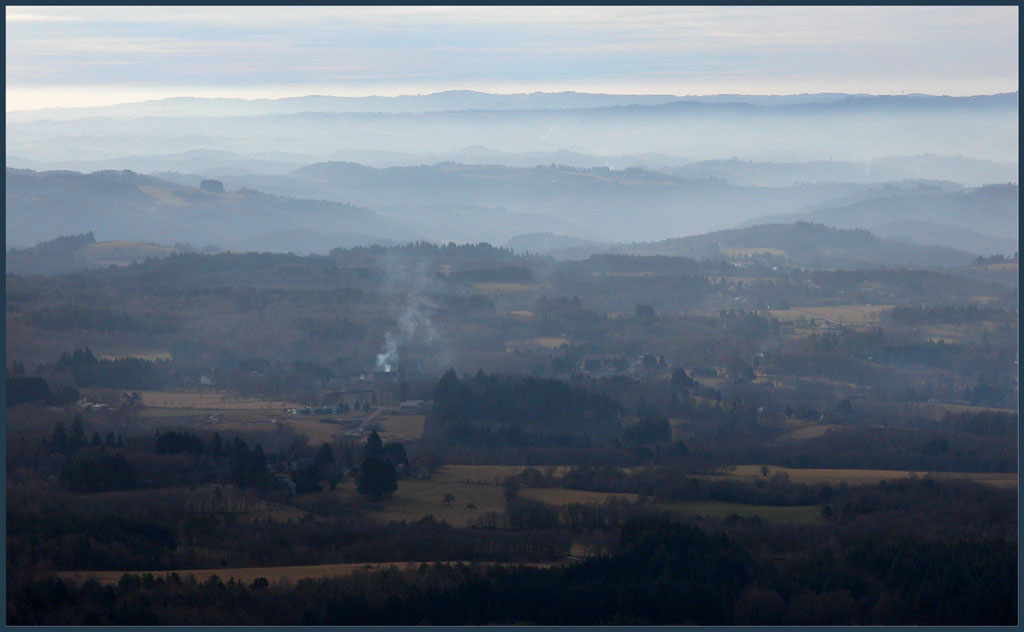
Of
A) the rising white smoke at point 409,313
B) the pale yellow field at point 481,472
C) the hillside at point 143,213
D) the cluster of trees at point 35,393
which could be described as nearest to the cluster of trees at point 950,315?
the rising white smoke at point 409,313

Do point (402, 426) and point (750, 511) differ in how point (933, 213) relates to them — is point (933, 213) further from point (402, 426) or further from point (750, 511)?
point (750, 511)

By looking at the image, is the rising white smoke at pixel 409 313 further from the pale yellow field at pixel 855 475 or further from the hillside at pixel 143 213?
the hillside at pixel 143 213

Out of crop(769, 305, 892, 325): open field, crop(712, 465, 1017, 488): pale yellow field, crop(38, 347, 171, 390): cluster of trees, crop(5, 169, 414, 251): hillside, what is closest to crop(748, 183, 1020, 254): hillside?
crop(769, 305, 892, 325): open field

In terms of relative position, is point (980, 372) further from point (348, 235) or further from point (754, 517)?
point (348, 235)

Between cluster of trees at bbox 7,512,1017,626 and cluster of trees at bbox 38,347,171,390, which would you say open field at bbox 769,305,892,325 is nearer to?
cluster of trees at bbox 38,347,171,390

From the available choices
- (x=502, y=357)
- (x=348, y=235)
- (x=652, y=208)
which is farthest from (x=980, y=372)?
(x=652, y=208)

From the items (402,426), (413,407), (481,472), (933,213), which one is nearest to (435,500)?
(481,472)
